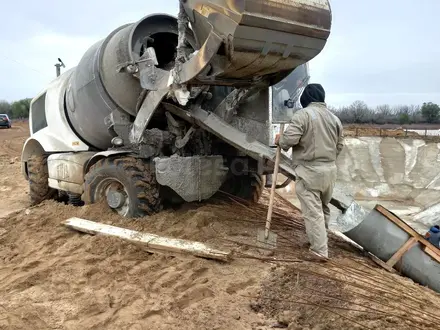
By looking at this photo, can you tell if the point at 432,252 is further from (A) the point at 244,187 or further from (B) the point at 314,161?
(A) the point at 244,187

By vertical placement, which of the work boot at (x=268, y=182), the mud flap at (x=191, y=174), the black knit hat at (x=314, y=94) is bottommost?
the work boot at (x=268, y=182)

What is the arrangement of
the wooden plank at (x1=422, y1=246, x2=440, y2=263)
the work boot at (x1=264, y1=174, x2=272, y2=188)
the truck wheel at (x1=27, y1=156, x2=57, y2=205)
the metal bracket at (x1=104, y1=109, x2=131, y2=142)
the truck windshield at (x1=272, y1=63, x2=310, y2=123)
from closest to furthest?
the wooden plank at (x1=422, y1=246, x2=440, y2=263), the metal bracket at (x1=104, y1=109, x2=131, y2=142), the truck windshield at (x1=272, y1=63, x2=310, y2=123), the work boot at (x1=264, y1=174, x2=272, y2=188), the truck wheel at (x1=27, y1=156, x2=57, y2=205)

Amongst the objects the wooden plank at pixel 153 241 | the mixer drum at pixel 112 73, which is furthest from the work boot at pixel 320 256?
the mixer drum at pixel 112 73

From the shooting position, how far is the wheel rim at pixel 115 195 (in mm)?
6469

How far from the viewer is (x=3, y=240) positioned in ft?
20.8

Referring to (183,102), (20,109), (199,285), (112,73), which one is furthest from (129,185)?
(20,109)

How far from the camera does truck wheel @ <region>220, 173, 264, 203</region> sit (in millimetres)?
7672

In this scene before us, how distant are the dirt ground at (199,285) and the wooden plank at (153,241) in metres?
0.08

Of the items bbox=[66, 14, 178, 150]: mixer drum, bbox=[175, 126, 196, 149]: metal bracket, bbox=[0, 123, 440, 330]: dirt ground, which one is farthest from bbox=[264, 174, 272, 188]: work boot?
bbox=[66, 14, 178, 150]: mixer drum

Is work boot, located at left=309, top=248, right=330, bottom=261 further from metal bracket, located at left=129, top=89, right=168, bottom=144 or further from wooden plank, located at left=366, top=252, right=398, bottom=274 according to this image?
metal bracket, located at left=129, top=89, right=168, bottom=144

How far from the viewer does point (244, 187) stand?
774 centimetres

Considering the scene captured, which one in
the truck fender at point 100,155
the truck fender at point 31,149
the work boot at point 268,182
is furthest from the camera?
the truck fender at point 31,149

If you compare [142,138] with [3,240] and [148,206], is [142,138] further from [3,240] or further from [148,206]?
[3,240]

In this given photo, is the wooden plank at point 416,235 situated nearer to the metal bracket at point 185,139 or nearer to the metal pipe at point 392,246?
the metal pipe at point 392,246
